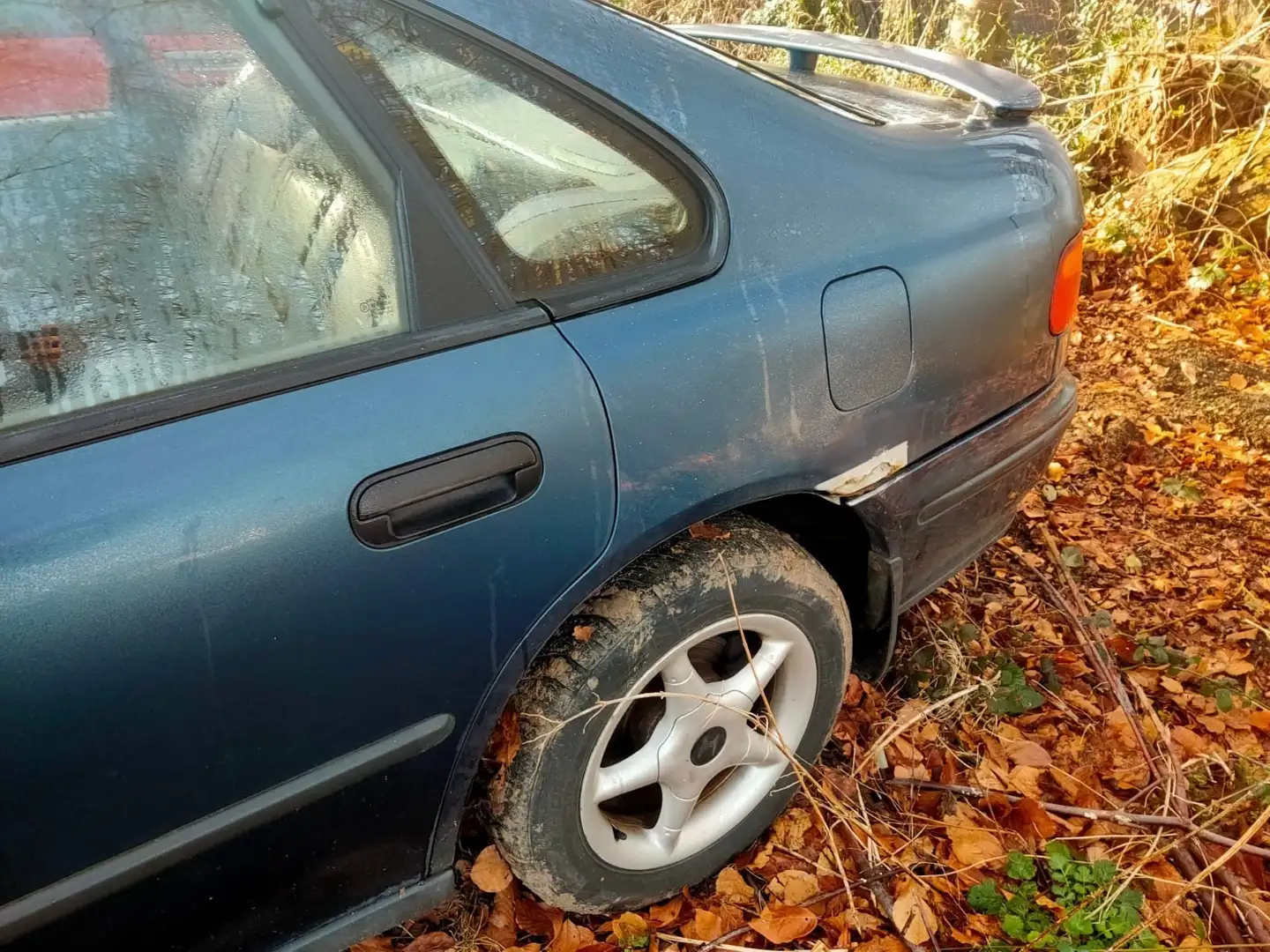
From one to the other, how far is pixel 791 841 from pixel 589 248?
1.31 meters

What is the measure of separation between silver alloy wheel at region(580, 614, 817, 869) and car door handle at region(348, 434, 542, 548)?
0.47 m

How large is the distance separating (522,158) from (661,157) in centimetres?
23

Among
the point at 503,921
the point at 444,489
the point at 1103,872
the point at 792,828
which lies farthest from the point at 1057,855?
the point at 444,489

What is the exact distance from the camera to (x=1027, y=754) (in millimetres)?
2043

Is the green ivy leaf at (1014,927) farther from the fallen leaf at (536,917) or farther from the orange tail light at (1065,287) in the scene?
the orange tail light at (1065,287)

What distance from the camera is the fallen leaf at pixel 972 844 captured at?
1.82m

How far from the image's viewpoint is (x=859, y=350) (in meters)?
1.49

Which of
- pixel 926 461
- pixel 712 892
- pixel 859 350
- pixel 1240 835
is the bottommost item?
pixel 712 892

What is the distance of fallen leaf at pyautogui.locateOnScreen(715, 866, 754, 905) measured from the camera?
178cm

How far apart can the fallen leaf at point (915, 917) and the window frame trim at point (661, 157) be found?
1255mm

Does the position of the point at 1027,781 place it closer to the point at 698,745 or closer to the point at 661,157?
the point at 698,745

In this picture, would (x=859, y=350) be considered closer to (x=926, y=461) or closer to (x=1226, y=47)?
(x=926, y=461)

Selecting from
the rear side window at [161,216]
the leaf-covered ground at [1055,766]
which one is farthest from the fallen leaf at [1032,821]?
the rear side window at [161,216]

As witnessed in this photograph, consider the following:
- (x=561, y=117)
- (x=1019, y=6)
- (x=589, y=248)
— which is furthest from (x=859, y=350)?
(x=1019, y=6)
